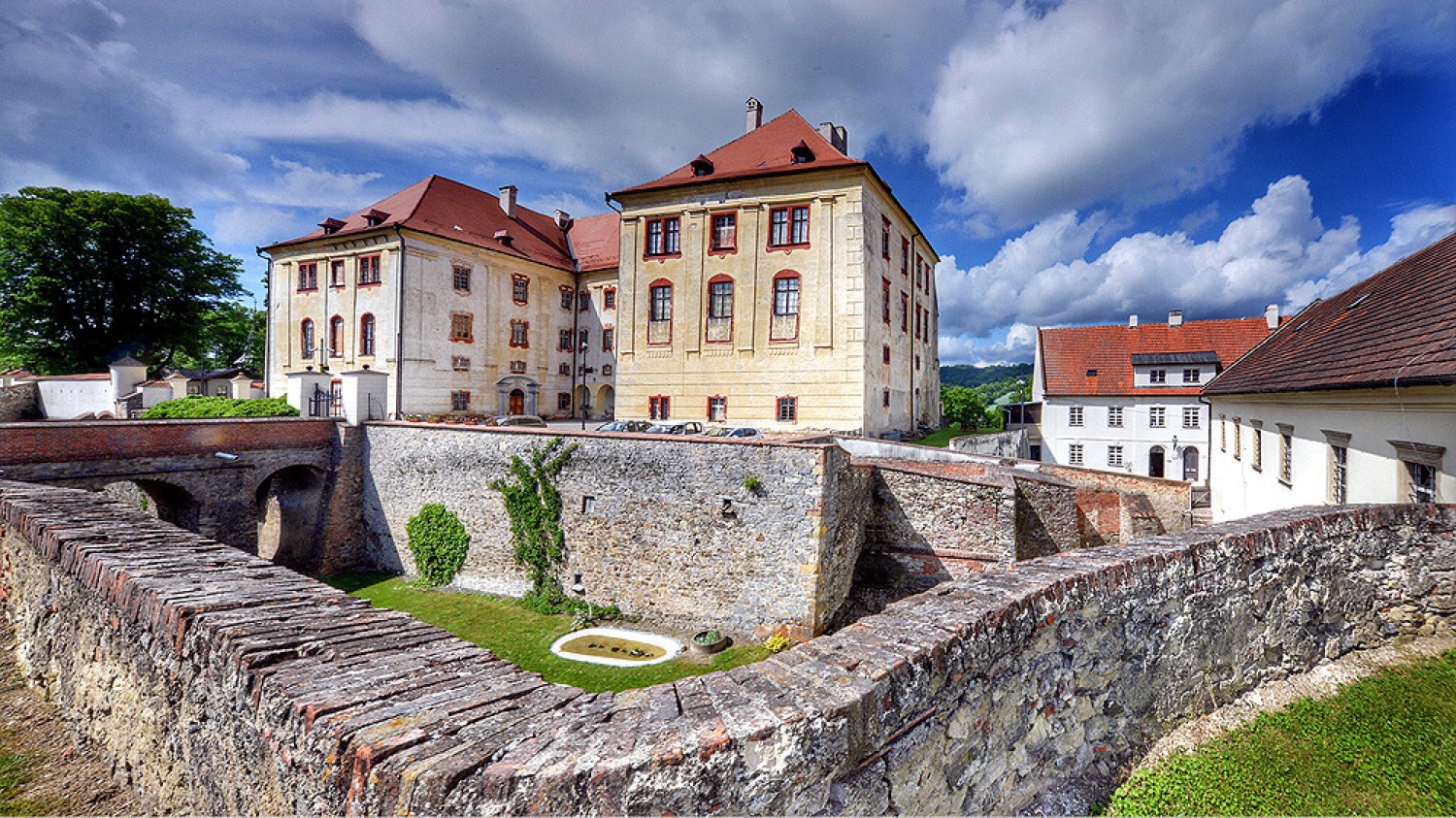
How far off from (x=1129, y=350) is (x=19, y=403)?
5847 centimetres

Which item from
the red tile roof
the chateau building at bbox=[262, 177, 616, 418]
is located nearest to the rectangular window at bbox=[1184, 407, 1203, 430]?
the chateau building at bbox=[262, 177, 616, 418]

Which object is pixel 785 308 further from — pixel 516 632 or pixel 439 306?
pixel 439 306

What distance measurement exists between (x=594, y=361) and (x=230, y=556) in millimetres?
33785

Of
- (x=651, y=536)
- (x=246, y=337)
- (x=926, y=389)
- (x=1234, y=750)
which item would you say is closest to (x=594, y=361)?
(x=926, y=389)

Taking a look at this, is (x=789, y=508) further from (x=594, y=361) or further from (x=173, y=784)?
(x=594, y=361)

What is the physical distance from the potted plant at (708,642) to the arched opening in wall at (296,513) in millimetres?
14666

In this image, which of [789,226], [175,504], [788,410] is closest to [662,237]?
[789,226]

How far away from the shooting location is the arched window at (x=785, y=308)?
2527 cm

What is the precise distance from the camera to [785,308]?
83.6 ft

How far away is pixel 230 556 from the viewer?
4.98 metres

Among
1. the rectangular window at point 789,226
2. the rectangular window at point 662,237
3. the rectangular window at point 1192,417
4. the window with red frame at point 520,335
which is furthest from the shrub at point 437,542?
the rectangular window at point 1192,417

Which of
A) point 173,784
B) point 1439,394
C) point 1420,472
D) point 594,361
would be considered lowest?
point 173,784

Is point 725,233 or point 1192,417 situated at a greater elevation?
point 725,233

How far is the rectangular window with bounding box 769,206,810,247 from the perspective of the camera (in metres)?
25.0
